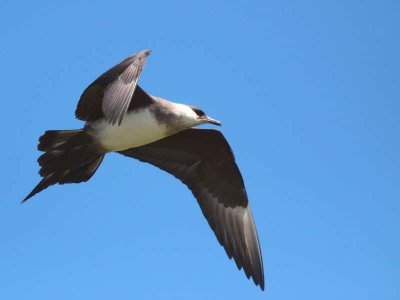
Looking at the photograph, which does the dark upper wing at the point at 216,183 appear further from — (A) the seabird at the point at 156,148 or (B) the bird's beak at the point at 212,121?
(B) the bird's beak at the point at 212,121

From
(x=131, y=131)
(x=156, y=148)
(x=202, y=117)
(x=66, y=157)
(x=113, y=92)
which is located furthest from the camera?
(x=156, y=148)

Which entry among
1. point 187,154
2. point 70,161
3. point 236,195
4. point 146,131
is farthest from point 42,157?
point 236,195

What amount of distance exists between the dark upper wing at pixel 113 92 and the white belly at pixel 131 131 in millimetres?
167

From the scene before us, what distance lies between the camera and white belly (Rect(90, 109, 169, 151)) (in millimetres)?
7664

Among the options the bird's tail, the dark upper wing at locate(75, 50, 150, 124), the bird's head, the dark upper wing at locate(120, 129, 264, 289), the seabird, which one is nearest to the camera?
the dark upper wing at locate(75, 50, 150, 124)

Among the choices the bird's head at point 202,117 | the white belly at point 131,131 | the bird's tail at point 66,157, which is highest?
the bird's head at point 202,117

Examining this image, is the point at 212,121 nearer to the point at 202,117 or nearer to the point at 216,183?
the point at 202,117

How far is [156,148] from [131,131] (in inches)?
39.0

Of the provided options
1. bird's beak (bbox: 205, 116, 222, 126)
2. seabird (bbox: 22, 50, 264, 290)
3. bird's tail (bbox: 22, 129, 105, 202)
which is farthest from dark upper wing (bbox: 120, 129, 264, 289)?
bird's tail (bbox: 22, 129, 105, 202)

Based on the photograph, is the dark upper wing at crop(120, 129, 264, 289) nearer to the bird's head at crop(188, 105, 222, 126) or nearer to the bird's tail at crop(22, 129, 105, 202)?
the bird's head at crop(188, 105, 222, 126)

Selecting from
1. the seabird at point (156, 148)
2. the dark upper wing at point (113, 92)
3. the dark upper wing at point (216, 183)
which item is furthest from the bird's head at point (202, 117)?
the dark upper wing at point (113, 92)

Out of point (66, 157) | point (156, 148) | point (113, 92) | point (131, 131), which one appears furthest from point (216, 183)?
point (113, 92)

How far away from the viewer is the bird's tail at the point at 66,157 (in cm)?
765

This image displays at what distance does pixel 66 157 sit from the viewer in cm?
779
